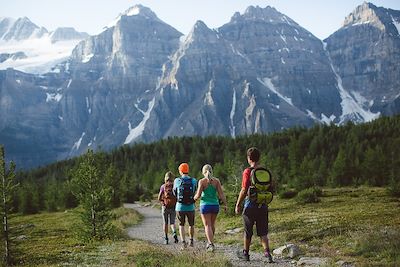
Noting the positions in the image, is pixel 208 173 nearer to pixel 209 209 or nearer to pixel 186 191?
pixel 209 209

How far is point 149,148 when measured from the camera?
16075 centimetres

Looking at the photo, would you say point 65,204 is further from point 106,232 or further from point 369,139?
point 369,139

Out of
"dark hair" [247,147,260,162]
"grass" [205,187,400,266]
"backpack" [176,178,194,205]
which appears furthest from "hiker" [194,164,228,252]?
"grass" [205,187,400,266]

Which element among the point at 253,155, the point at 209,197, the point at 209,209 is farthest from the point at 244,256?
the point at 253,155

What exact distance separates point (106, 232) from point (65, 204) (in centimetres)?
5318

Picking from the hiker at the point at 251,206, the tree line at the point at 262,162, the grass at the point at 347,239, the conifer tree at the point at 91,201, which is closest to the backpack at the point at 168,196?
the grass at the point at 347,239

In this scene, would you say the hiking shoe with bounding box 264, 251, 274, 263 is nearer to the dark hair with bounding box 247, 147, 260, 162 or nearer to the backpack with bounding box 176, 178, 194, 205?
the dark hair with bounding box 247, 147, 260, 162

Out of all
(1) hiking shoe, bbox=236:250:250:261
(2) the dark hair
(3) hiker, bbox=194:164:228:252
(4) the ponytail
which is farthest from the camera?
(4) the ponytail

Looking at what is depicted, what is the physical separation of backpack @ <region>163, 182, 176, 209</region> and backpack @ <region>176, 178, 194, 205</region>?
2.59 metres

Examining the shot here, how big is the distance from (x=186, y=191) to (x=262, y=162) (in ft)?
162

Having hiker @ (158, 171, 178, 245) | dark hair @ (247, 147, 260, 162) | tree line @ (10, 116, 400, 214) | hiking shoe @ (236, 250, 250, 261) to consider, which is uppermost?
dark hair @ (247, 147, 260, 162)

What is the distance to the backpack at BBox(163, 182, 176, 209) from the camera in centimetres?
2008

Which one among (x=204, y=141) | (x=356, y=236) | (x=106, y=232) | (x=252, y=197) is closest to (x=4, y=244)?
(x=106, y=232)

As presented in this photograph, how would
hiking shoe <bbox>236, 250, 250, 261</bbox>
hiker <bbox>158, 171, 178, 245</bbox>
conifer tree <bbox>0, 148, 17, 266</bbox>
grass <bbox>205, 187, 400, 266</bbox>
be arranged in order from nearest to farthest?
grass <bbox>205, 187, 400, 266</bbox> < hiking shoe <bbox>236, 250, 250, 261</bbox> < hiker <bbox>158, 171, 178, 245</bbox> < conifer tree <bbox>0, 148, 17, 266</bbox>
